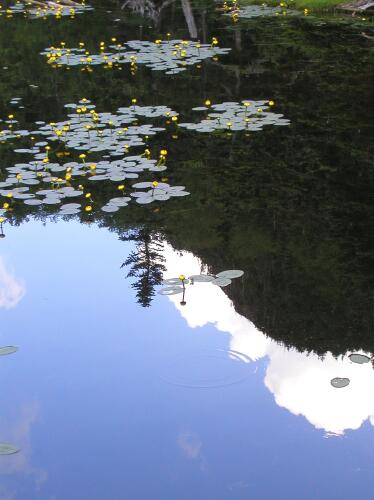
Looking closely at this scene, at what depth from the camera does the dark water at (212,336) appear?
10.9 feet

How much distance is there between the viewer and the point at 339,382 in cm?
386

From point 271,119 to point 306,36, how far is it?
5.51m

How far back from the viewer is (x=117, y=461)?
3.36m

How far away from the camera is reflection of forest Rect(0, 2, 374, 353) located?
4.67 m

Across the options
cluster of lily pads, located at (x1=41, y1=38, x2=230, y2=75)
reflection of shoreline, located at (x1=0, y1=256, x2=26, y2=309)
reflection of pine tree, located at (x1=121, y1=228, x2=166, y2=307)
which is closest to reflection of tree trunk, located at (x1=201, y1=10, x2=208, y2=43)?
cluster of lily pads, located at (x1=41, y1=38, x2=230, y2=75)

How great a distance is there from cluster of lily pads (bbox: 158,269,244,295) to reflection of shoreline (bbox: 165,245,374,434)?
7 centimetres

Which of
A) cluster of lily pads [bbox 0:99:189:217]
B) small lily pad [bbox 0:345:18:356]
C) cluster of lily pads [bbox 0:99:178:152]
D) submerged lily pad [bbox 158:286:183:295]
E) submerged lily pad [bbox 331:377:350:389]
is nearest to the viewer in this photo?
submerged lily pad [bbox 331:377:350:389]

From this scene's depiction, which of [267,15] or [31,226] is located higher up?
[267,15]

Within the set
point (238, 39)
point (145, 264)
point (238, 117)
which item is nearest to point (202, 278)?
point (145, 264)

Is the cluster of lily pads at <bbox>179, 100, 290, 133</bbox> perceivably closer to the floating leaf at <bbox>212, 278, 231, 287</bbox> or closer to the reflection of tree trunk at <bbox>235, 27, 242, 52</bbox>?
the floating leaf at <bbox>212, 278, 231, 287</bbox>

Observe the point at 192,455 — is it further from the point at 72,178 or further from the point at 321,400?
the point at 72,178

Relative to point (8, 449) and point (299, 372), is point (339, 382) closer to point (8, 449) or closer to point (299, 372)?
point (299, 372)

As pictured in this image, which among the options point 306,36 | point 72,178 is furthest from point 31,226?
point 306,36

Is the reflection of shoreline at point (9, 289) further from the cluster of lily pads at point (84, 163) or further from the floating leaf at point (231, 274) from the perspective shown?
the floating leaf at point (231, 274)
